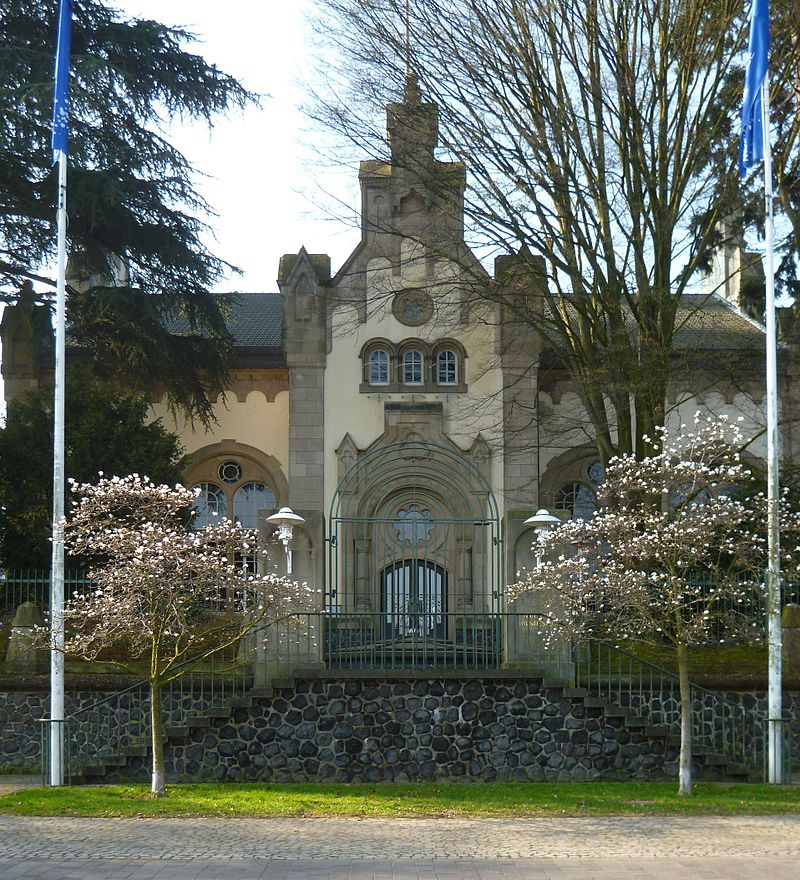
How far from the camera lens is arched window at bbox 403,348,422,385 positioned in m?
27.9

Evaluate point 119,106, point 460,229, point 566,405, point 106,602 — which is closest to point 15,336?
point 119,106

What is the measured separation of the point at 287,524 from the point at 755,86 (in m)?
9.31

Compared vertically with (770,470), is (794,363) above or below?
above

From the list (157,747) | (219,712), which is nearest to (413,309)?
(219,712)

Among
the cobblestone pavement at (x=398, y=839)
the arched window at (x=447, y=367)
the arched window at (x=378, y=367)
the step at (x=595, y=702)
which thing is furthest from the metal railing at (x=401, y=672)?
the arched window at (x=447, y=367)

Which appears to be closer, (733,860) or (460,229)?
(733,860)

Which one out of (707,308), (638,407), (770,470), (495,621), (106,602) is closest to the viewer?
(106,602)

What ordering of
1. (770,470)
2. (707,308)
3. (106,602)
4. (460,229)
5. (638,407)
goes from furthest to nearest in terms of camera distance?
(707,308), (460,229), (638,407), (770,470), (106,602)

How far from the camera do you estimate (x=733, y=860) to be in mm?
11422

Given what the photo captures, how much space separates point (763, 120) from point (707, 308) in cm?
1646

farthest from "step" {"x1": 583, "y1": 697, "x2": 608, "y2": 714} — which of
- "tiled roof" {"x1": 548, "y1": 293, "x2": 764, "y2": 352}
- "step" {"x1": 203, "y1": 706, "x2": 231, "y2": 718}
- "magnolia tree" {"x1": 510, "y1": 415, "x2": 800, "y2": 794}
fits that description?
"tiled roof" {"x1": 548, "y1": 293, "x2": 764, "y2": 352}

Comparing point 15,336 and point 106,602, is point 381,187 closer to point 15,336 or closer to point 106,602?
point 15,336

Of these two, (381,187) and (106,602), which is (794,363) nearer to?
(381,187)

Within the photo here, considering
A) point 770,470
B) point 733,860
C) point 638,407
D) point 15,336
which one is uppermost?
point 15,336
